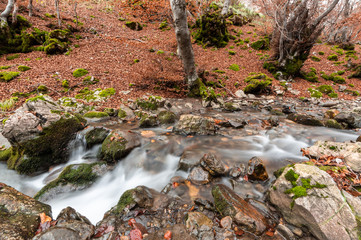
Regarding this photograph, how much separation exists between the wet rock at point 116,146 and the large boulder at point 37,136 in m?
1.09

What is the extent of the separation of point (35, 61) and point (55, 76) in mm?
3019

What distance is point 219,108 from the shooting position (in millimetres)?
7949

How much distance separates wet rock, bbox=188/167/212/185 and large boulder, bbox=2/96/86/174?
3.40 m

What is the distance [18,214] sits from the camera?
2.14m

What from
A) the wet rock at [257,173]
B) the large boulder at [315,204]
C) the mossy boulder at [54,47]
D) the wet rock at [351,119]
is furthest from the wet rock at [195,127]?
the mossy boulder at [54,47]

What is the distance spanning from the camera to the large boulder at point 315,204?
6.36ft

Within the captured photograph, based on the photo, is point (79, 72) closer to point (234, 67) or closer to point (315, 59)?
point (234, 67)

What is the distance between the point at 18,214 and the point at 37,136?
217 cm

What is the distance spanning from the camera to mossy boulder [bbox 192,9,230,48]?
15711 millimetres

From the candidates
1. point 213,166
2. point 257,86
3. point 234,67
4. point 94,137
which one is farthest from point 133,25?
point 213,166

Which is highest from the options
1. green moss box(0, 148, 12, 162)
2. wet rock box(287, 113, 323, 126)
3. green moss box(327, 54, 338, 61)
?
green moss box(327, 54, 338, 61)

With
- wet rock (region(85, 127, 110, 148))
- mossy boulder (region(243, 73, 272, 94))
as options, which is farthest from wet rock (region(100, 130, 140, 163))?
mossy boulder (region(243, 73, 272, 94))

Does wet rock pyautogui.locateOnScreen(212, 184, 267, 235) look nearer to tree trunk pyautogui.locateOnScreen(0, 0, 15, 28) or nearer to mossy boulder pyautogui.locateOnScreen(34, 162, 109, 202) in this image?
mossy boulder pyautogui.locateOnScreen(34, 162, 109, 202)

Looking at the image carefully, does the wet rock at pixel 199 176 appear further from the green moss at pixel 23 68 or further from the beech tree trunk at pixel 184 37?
the green moss at pixel 23 68
